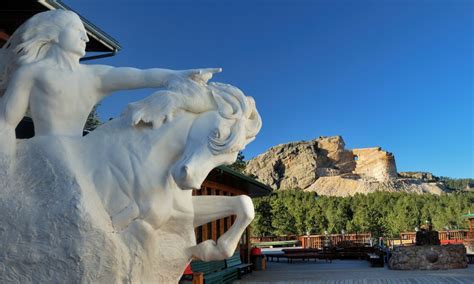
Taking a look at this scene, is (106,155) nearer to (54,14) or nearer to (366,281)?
(54,14)

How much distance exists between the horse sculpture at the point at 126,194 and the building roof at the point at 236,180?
7375 mm

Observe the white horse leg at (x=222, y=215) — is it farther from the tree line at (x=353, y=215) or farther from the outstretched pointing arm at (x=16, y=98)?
the tree line at (x=353, y=215)

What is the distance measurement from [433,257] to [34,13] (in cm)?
1476

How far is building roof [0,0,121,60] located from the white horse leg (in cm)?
553

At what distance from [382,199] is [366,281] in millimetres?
59642

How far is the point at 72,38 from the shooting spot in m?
2.55

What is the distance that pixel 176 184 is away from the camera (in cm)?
215

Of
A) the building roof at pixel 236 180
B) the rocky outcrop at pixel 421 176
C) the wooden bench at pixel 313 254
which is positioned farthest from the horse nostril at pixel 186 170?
the rocky outcrop at pixel 421 176

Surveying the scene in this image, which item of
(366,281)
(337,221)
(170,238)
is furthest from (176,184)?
(337,221)

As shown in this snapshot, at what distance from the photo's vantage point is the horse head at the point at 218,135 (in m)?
2.06

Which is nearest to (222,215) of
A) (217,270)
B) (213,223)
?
(217,270)

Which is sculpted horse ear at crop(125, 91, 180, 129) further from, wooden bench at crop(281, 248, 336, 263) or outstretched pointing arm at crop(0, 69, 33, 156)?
wooden bench at crop(281, 248, 336, 263)

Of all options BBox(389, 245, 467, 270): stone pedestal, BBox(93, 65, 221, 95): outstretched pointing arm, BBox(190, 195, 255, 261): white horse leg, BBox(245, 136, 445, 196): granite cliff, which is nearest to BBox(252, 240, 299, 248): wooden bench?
BBox(389, 245, 467, 270): stone pedestal

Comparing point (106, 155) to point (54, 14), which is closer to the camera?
point (106, 155)
